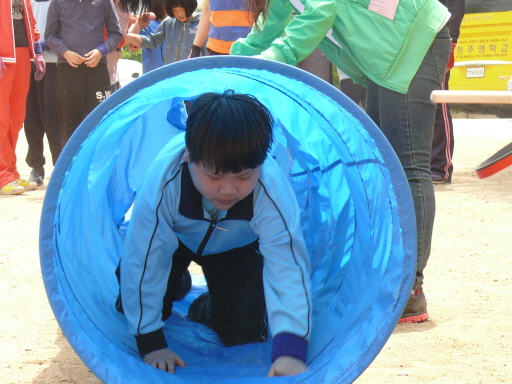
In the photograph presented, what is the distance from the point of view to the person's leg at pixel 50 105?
6.21 m

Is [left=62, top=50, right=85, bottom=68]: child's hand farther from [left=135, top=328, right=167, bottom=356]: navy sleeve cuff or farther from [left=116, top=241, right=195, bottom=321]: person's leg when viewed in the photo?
[left=135, top=328, right=167, bottom=356]: navy sleeve cuff

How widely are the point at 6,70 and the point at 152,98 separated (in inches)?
133

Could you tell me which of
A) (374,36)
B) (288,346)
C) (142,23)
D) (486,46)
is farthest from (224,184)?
(486,46)

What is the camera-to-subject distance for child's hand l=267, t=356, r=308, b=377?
2219mm

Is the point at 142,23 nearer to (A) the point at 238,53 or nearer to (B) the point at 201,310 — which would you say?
(A) the point at 238,53

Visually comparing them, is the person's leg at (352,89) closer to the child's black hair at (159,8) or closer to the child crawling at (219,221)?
the child's black hair at (159,8)

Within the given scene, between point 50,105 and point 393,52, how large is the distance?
13.9 ft

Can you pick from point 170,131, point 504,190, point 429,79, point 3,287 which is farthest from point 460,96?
point 504,190

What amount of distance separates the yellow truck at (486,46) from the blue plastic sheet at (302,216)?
19.1ft

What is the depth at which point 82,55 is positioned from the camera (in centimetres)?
592

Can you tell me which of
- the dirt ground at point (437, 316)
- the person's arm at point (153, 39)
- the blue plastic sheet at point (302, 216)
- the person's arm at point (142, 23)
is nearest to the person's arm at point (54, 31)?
the person's arm at point (153, 39)

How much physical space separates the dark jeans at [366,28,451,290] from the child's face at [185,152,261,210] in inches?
29.1

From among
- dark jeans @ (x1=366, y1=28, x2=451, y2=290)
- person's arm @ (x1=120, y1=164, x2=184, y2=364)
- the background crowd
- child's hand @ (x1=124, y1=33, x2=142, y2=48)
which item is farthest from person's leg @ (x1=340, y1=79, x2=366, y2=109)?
person's arm @ (x1=120, y1=164, x2=184, y2=364)

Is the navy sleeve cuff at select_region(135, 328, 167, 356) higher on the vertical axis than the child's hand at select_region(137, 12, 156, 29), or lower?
lower
